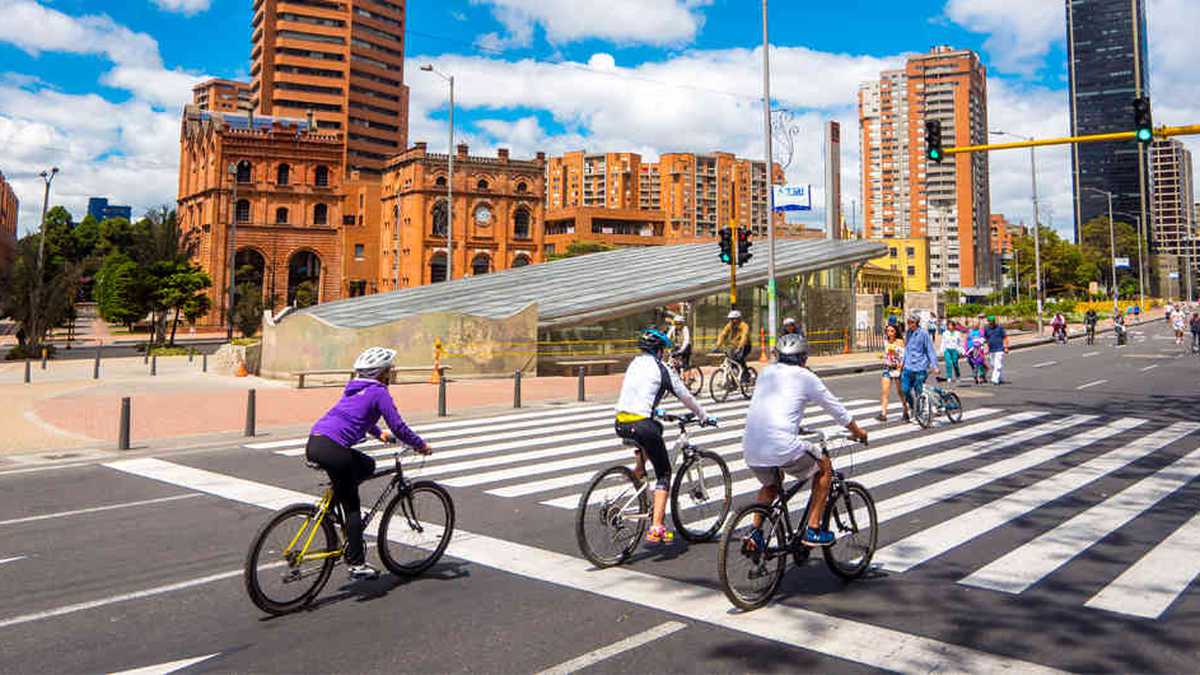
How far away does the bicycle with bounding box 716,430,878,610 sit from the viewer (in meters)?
4.70

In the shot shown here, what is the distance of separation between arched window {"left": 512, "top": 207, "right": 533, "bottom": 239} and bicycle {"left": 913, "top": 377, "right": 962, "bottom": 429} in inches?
2880

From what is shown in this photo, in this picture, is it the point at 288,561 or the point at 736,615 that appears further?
the point at 288,561

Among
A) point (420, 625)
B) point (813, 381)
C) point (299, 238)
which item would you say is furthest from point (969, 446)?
point (299, 238)

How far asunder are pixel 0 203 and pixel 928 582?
115 metres

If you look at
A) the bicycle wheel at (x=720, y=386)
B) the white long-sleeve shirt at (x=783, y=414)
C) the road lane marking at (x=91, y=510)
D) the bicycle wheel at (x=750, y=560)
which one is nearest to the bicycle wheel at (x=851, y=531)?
the bicycle wheel at (x=750, y=560)

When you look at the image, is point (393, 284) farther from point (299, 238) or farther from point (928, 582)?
point (928, 582)

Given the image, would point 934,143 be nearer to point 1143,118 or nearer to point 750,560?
point 1143,118

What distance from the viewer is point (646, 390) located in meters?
5.83

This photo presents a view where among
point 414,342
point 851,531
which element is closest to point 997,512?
point 851,531

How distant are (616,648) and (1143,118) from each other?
16.9 m

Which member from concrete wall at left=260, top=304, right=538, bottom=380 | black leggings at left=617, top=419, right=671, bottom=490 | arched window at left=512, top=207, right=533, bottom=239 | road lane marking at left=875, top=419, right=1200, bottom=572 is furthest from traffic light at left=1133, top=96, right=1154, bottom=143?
arched window at left=512, top=207, right=533, bottom=239

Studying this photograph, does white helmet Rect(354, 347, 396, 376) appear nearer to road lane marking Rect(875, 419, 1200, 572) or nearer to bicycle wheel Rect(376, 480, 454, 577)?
bicycle wheel Rect(376, 480, 454, 577)

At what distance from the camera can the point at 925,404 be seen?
12.7 metres

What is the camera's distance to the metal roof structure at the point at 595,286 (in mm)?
26312
